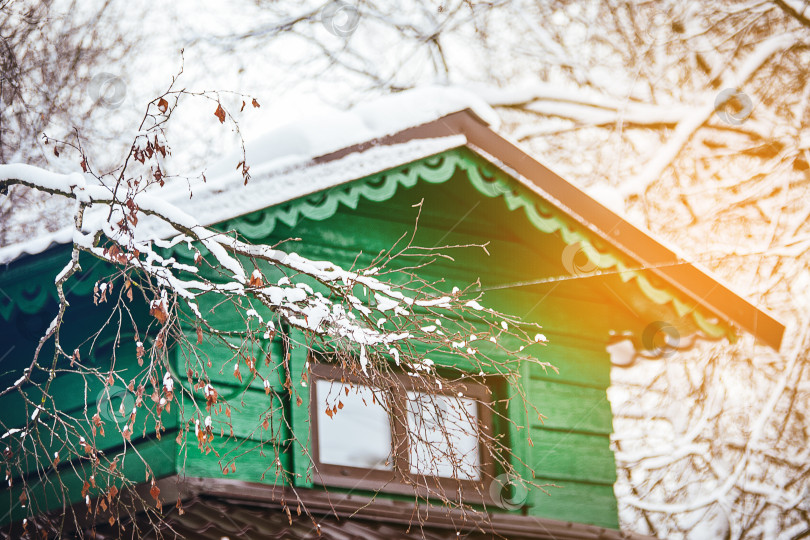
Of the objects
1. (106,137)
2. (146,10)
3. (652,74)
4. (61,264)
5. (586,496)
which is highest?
(146,10)

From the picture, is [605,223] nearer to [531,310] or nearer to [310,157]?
[531,310]

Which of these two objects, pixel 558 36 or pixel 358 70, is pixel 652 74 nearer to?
pixel 558 36

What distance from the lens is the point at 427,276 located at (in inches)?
210

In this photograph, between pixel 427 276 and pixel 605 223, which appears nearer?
pixel 605 223

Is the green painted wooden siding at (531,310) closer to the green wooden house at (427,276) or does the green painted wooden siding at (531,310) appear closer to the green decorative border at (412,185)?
the green wooden house at (427,276)

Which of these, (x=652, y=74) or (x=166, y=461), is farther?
(x=652, y=74)

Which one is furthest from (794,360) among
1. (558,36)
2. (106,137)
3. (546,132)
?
(106,137)

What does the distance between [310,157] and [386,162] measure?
1.34 ft

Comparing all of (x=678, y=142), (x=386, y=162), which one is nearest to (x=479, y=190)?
(x=386, y=162)

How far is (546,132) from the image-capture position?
1304 cm

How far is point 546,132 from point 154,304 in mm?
10596

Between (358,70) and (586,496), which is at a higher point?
(358,70)

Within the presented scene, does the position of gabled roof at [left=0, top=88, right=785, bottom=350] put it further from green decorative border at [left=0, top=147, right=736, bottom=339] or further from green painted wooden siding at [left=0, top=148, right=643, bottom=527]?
green painted wooden siding at [left=0, top=148, right=643, bottom=527]

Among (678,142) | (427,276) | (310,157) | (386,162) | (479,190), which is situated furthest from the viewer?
(678,142)
